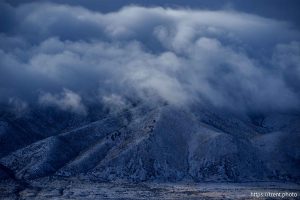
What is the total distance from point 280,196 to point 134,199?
55.9 metres

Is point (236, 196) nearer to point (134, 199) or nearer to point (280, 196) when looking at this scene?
point (280, 196)

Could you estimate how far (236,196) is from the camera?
197m

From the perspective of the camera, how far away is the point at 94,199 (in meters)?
192

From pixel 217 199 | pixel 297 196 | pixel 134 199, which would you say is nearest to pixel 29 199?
pixel 134 199

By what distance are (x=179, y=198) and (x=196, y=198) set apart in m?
6.56

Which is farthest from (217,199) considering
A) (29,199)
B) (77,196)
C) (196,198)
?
(29,199)

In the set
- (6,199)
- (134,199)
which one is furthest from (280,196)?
(6,199)

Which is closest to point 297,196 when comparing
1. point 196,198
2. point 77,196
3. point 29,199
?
point 196,198

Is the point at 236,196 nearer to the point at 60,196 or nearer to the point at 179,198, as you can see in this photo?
the point at 179,198

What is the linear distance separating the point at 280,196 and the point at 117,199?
6250cm

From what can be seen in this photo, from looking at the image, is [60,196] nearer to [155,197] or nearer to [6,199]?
[6,199]

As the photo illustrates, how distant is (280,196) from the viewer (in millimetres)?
191250

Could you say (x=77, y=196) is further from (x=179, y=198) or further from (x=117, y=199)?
(x=179, y=198)

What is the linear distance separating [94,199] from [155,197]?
23679mm
